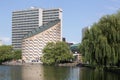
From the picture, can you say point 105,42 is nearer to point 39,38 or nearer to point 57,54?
point 57,54

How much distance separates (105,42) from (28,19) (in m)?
152

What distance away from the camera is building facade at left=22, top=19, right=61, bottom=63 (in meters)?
156

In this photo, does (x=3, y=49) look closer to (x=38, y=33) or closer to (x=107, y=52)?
(x=38, y=33)

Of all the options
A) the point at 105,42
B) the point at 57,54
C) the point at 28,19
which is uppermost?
the point at 28,19

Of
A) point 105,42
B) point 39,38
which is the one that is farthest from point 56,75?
point 39,38

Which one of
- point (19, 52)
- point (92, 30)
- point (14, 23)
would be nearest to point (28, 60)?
point (19, 52)

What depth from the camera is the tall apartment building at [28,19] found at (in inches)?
7372

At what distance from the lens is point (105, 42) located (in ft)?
135

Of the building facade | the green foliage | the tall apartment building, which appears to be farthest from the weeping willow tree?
the tall apartment building

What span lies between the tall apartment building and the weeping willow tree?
138974 millimetres

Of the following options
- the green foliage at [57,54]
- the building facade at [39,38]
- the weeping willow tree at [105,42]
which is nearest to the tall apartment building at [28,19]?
the building facade at [39,38]

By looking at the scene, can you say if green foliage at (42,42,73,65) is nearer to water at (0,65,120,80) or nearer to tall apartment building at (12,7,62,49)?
water at (0,65,120,80)

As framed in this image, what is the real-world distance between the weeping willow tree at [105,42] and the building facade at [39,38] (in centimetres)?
11070

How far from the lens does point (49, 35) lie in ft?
513
